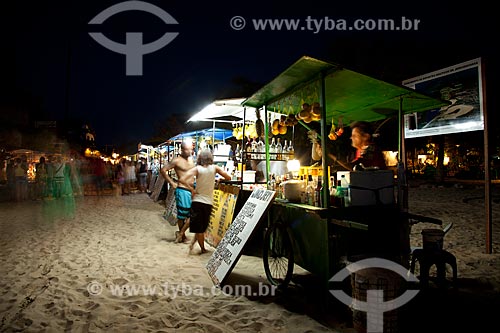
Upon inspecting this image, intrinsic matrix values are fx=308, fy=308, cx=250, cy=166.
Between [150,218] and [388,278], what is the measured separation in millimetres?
8456

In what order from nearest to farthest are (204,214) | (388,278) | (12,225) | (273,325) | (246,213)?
(388,278), (273,325), (246,213), (204,214), (12,225)

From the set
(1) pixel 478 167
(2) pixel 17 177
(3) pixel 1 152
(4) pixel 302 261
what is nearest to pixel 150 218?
(4) pixel 302 261

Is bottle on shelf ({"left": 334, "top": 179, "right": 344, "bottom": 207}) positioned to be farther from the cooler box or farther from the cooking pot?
the cooking pot

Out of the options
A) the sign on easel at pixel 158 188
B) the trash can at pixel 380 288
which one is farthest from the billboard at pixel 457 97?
the sign on easel at pixel 158 188

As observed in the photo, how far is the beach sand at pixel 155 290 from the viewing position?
11.5 feet

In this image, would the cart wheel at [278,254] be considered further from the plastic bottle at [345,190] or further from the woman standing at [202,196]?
the woman standing at [202,196]

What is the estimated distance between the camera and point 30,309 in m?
3.79

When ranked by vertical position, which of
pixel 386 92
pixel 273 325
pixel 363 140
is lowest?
pixel 273 325

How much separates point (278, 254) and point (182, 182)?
2.87 m

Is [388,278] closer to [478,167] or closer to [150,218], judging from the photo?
[150,218]

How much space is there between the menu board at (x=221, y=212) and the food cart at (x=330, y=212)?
1.07 m

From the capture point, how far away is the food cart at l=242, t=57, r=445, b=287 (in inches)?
154

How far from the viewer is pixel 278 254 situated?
509cm

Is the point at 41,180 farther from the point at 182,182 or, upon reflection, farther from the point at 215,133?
the point at 182,182
